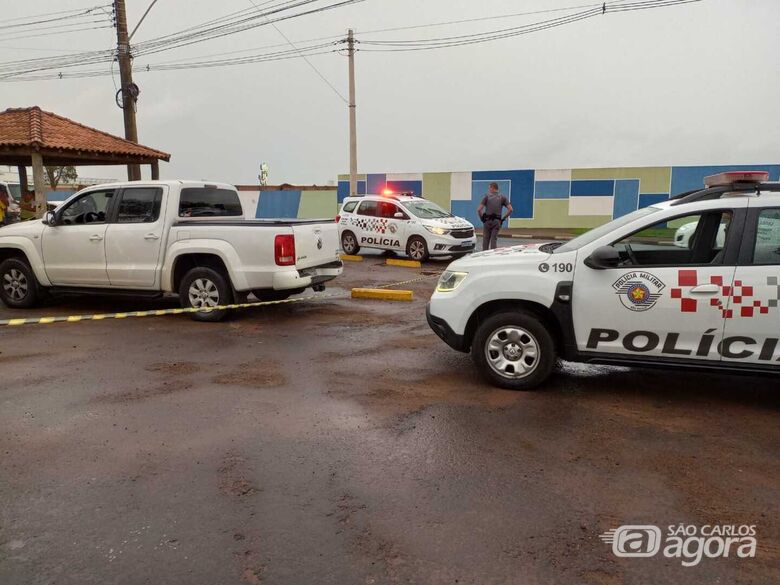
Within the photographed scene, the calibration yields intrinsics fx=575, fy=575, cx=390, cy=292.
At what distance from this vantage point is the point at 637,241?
5.31 meters

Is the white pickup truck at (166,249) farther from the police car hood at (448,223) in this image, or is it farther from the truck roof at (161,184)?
the police car hood at (448,223)

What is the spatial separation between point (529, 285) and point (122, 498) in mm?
3437

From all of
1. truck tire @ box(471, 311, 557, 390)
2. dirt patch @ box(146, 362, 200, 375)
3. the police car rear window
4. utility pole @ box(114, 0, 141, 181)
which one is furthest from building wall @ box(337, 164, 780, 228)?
dirt patch @ box(146, 362, 200, 375)

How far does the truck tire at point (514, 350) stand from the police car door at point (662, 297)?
1.04 ft

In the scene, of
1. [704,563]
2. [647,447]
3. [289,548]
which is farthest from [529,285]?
[289,548]

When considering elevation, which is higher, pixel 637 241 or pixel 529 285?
pixel 637 241

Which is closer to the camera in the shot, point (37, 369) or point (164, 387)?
point (164, 387)

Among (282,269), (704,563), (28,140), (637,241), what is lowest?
(704,563)

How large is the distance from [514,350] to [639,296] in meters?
1.13

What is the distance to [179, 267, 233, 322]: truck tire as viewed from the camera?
781 centimetres

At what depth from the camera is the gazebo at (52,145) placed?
43.2 feet

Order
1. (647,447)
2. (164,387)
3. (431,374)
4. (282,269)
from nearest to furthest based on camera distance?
(647,447)
(164,387)
(431,374)
(282,269)

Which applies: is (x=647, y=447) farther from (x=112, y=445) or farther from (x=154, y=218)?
(x=154, y=218)

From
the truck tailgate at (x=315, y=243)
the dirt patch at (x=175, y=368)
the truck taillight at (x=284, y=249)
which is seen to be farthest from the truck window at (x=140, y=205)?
the dirt patch at (x=175, y=368)
